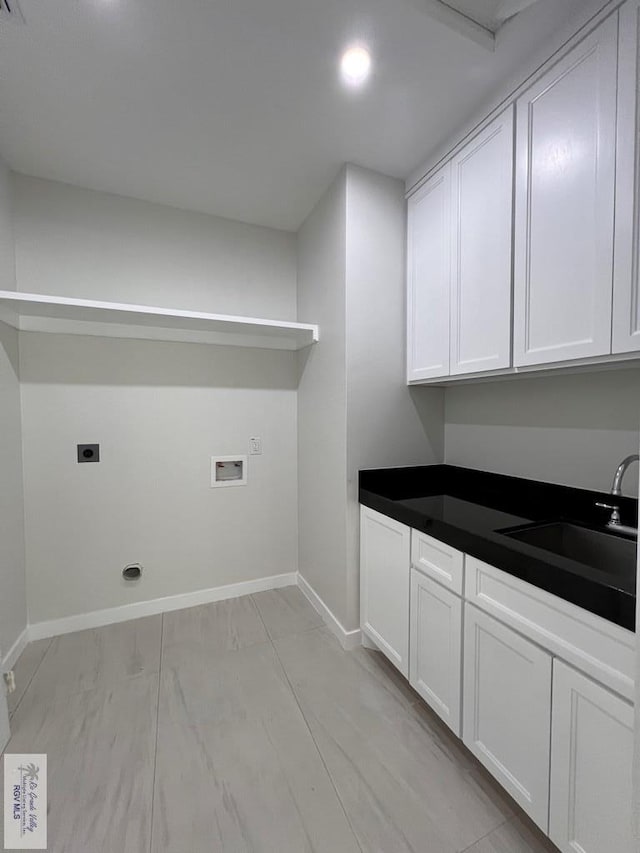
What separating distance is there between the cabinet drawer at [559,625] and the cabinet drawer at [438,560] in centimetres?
4

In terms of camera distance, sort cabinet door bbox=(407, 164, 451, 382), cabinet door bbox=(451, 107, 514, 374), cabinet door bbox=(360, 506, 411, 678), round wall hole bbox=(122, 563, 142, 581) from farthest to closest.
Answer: round wall hole bbox=(122, 563, 142, 581)
cabinet door bbox=(407, 164, 451, 382)
cabinet door bbox=(360, 506, 411, 678)
cabinet door bbox=(451, 107, 514, 374)

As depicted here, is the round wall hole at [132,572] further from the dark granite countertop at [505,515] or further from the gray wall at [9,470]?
the dark granite countertop at [505,515]

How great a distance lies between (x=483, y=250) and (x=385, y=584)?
1591 mm

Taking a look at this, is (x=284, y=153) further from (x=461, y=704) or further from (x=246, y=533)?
(x=461, y=704)

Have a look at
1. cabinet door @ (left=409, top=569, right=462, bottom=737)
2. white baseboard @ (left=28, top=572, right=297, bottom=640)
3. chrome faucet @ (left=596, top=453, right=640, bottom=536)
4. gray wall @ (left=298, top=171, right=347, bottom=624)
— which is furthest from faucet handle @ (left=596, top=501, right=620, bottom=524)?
white baseboard @ (left=28, top=572, right=297, bottom=640)

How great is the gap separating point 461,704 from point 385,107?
7.91ft

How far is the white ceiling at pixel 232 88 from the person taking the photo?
118 centimetres

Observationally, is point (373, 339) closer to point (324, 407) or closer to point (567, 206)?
point (324, 407)

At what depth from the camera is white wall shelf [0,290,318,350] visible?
1720mm

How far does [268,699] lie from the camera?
1611 mm

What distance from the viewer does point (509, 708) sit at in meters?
1.09

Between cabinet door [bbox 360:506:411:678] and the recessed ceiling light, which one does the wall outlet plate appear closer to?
cabinet door [bbox 360:506:411:678]

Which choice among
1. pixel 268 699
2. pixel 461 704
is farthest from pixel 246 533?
pixel 461 704

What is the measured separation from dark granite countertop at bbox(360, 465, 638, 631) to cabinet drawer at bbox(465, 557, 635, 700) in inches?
1.2
